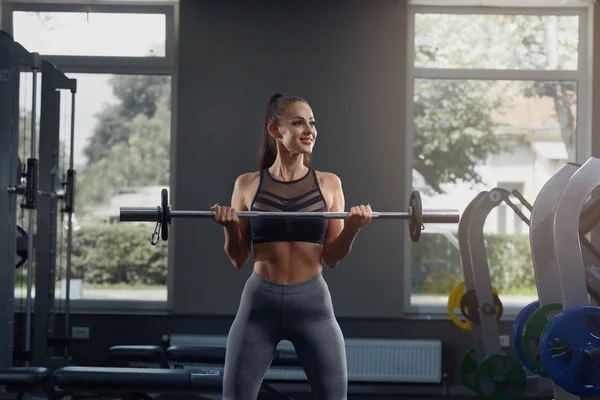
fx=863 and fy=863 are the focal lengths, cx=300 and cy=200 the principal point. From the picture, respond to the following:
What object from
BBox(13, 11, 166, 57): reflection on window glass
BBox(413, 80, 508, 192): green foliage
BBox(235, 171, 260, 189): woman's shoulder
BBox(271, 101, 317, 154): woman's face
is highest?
BBox(13, 11, 166, 57): reflection on window glass

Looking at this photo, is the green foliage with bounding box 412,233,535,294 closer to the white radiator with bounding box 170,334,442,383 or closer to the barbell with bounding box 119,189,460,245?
the white radiator with bounding box 170,334,442,383

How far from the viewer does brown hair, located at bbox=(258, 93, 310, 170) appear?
2.58 m

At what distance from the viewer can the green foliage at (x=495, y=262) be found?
5945 millimetres

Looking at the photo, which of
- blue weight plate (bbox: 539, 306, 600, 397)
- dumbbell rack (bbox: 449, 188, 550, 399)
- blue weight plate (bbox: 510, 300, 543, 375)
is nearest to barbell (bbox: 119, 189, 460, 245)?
blue weight plate (bbox: 539, 306, 600, 397)

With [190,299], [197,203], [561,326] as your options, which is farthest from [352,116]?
[561,326]

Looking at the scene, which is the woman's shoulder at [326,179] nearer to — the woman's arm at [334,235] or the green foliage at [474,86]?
the woman's arm at [334,235]

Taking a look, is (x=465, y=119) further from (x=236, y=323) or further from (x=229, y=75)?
(x=236, y=323)

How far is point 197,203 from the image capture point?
5797 mm

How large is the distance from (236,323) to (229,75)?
358cm

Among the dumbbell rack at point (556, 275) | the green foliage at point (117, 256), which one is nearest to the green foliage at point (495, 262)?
the dumbbell rack at point (556, 275)

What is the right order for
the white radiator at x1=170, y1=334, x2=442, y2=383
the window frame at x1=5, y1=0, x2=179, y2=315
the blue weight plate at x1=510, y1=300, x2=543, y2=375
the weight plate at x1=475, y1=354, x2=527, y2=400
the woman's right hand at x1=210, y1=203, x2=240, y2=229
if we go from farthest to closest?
the window frame at x1=5, y1=0, x2=179, y2=315 < the white radiator at x1=170, y1=334, x2=442, y2=383 < the weight plate at x1=475, y1=354, x2=527, y2=400 < the blue weight plate at x1=510, y1=300, x2=543, y2=375 < the woman's right hand at x1=210, y1=203, x2=240, y2=229

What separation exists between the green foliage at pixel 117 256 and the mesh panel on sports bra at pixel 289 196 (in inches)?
139

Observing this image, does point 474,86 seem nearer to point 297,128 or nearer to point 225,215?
point 297,128

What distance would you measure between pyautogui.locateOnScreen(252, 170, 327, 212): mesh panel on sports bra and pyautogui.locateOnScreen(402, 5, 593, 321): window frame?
3375 mm
